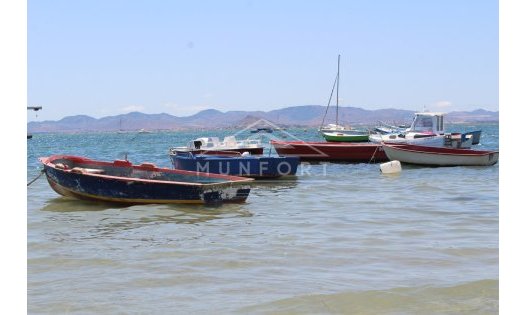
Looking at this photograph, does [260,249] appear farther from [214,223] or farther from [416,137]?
[416,137]

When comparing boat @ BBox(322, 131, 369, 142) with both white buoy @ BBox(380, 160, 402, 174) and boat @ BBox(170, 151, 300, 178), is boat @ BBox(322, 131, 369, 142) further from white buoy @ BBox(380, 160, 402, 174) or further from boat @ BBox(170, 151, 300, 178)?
boat @ BBox(170, 151, 300, 178)

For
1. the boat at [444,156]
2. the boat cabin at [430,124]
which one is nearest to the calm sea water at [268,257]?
the boat at [444,156]

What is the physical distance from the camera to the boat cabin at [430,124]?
33531 millimetres

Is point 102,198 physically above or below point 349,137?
below

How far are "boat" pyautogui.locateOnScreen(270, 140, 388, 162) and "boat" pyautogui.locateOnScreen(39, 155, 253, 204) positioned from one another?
15268 mm

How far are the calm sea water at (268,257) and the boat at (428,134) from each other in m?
15.2

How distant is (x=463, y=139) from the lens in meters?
34.3

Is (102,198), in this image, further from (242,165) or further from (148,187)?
(242,165)

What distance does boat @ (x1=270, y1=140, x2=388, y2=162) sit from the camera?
28.8 metres

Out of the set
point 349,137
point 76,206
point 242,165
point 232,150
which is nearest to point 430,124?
point 349,137

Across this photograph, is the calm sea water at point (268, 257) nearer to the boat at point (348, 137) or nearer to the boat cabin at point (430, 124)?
the boat cabin at point (430, 124)

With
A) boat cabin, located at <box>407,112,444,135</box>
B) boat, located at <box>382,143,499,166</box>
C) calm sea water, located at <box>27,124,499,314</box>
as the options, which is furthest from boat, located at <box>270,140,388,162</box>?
calm sea water, located at <box>27,124,499,314</box>

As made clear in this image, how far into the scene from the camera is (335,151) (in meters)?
29.2

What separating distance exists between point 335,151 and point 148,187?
55.6 feet
